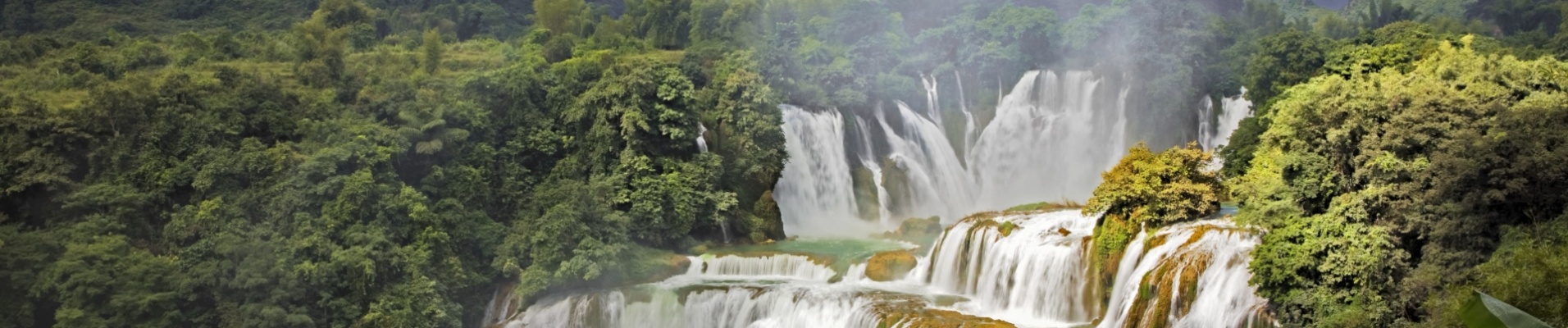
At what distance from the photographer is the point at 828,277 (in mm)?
31891

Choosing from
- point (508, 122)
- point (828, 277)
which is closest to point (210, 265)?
point (508, 122)

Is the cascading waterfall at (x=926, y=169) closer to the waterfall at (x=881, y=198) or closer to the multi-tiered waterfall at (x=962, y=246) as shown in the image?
the multi-tiered waterfall at (x=962, y=246)

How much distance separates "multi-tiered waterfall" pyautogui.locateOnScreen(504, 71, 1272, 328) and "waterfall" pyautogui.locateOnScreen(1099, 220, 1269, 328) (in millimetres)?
28

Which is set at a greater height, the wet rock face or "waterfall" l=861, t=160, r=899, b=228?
"waterfall" l=861, t=160, r=899, b=228

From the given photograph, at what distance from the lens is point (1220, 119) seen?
43.1 meters

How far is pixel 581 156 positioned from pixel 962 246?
11915 millimetres

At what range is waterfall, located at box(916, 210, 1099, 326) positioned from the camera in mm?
25484

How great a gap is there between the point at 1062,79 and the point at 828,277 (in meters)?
17.8

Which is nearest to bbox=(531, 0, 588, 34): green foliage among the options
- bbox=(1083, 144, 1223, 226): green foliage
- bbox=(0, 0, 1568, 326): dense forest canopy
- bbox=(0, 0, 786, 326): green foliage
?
bbox=(0, 0, 1568, 326): dense forest canopy

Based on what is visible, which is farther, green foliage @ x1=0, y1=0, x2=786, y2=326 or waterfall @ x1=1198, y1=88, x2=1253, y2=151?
waterfall @ x1=1198, y1=88, x2=1253, y2=151

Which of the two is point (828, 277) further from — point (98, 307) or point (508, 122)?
point (98, 307)

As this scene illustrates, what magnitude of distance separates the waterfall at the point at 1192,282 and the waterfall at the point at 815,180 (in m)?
16.5

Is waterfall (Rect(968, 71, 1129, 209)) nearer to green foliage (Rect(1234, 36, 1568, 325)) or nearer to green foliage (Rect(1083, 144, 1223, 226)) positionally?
green foliage (Rect(1083, 144, 1223, 226))

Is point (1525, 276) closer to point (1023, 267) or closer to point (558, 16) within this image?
point (1023, 267)
